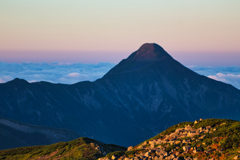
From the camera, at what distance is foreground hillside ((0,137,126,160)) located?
67.8 m

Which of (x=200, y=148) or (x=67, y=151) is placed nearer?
(x=200, y=148)

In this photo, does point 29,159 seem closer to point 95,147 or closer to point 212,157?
point 95,147

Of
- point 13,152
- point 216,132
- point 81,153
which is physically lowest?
point 13,152

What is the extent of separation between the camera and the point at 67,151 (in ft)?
246

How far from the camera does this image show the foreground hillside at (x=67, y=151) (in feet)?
222

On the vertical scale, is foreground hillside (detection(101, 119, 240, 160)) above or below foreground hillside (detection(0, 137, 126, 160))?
above

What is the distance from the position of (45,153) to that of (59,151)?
4.43 metres

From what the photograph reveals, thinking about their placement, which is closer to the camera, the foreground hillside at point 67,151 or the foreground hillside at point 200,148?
the foreground hillside at point 200,148

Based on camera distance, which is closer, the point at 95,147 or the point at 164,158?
the point at 164,158

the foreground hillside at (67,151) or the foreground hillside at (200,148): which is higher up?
the foreground hillside at (200,148)

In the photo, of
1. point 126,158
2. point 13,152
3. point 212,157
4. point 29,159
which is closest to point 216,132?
point 212,157

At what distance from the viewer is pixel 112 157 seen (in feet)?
133

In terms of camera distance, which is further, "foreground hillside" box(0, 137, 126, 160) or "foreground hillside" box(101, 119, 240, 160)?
"foreground hillside" box(0, 137, 126, 160)

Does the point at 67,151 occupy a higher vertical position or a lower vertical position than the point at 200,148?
lower
